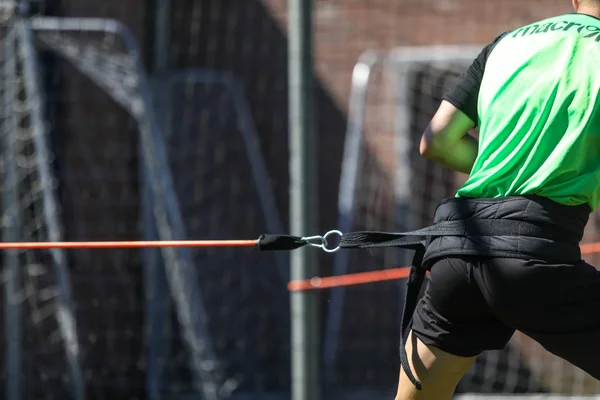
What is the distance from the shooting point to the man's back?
105 inches

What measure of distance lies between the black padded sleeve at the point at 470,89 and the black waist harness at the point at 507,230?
9.8 inches

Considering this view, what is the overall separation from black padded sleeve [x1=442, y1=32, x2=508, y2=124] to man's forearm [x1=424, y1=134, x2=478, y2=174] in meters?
0.11

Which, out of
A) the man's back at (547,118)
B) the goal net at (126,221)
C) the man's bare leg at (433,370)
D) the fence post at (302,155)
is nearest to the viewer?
the man's back at (547,118)

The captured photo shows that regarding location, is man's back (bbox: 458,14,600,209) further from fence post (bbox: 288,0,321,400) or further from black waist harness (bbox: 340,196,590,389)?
fence post (bbox: 288,0,321,400)

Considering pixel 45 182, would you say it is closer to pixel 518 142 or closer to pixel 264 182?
pixel 264 182

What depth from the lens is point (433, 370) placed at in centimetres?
284

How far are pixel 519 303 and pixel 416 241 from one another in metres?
0.37

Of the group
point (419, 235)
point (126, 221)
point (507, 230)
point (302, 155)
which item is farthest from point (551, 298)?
point (126, 221)

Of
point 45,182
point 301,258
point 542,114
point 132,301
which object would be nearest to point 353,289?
point 132,301

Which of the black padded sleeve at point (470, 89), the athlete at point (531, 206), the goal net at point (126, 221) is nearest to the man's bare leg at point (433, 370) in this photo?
the athlete at point (531, 206)

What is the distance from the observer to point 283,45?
6984mm

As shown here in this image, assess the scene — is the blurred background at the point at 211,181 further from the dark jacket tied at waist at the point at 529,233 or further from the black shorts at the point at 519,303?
the dark jacket tied at waist at the point at 529,233

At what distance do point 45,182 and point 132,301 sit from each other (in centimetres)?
101

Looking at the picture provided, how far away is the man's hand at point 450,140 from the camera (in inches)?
114
